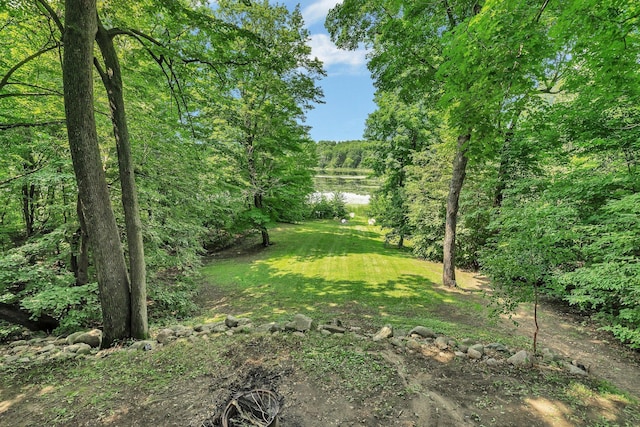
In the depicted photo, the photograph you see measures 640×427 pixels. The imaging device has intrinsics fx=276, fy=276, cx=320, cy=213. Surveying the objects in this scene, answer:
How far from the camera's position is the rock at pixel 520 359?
3.69m

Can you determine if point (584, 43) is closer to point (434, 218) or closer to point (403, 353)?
point (403, 353)

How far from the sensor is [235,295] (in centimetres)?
788

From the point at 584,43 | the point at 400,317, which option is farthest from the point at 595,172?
the point at 400,317

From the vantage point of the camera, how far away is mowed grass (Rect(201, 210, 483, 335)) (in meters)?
6.34

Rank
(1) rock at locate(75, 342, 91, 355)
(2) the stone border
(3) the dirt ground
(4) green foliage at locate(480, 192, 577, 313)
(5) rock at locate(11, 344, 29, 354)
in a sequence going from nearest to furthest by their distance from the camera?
(3) the dirt ground, (4) green foliage at locate(480, 192, 577, 313), (2) the stone border, (1) rock at locate(75, 342, 91, 355), (5) rock at locate(11, 344, 29, 354)

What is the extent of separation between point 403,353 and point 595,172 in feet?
19.1

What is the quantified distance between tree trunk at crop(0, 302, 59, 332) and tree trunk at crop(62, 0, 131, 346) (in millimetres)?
2022

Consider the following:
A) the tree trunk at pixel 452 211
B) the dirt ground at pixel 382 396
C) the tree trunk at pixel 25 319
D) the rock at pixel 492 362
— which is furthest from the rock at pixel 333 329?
the tree trunk at pixel 452 211

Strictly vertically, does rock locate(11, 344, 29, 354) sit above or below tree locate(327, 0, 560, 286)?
below

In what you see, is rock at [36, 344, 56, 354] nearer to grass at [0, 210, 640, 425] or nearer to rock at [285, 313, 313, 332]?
grass at [0, 210, 640, 425]

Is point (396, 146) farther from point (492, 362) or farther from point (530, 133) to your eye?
point (492, 362)

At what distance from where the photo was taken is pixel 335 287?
8516 millimetres

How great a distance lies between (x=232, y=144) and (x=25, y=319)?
799cm

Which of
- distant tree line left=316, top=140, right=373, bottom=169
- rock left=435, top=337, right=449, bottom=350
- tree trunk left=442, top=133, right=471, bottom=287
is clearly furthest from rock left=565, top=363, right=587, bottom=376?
distant tree line left=316, top=140, right=373, bottom=169
